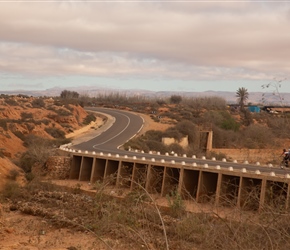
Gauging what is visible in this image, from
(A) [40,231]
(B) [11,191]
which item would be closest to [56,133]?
(B) [11,191]

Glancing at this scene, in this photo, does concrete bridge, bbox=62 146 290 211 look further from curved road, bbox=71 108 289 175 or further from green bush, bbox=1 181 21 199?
green bush, bbox=1 181 21 199

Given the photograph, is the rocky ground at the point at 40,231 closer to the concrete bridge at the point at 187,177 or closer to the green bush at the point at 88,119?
the concrete bridge at the point at 187,177

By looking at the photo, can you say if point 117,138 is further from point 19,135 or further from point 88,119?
point 88,119

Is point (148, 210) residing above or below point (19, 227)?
above

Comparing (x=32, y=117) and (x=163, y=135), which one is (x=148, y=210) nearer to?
(x=163, y=135)

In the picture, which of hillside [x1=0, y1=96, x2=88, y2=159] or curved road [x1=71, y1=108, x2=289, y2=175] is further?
hillside [x1=0, y1=96, x2=88, y2=159]

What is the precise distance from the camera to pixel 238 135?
69.1 m

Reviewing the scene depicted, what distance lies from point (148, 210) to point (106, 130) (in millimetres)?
46323

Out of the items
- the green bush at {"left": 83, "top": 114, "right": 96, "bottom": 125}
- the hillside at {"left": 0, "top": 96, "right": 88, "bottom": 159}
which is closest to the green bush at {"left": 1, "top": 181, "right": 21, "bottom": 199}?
the hillside at {"left": 0, "top": 96, "right": 88, "bottom": 159}

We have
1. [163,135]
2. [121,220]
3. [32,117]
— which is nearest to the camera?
[121,220]

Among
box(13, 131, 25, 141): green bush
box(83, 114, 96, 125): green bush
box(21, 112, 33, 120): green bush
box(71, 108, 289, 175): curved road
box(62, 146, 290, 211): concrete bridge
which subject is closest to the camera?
box(62, 146, 290, 211): concrete bridge

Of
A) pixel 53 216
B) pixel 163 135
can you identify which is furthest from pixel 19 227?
pixel 163 135

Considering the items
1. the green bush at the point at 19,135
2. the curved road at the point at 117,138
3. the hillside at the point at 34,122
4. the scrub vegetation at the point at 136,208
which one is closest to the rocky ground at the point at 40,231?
the scrub vegetation at the point at 136,208

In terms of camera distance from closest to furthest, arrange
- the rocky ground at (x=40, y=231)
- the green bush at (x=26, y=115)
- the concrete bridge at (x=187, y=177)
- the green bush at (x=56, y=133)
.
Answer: the rocky ground at (x=40, y=231) < the concrete bridge at (x=187, y=177) < the green bush at (x=56, y=133) < the green bush at (x=26, y=115)
